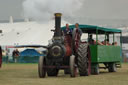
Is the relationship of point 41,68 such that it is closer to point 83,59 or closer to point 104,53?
point 83,59

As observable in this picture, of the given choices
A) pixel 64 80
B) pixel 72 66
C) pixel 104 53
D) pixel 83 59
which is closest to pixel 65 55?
pixel 72 66

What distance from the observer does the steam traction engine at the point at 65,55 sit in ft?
50.2

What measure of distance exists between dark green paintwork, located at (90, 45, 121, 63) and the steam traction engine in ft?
4.07

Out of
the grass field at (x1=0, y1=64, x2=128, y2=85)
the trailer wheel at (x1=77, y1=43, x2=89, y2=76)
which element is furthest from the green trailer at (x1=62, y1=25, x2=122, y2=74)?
the grass field at (x1=0, y1=64, x2=128, y2=85)

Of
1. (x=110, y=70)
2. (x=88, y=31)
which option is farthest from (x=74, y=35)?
(x=110, y=70)

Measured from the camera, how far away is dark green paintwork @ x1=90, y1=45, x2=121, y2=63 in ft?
59.1

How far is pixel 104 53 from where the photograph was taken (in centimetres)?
1912

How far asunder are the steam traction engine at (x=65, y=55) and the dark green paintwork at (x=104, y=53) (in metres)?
1.24

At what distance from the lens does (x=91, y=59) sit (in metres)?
18.1

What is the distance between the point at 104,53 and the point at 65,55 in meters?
4.02

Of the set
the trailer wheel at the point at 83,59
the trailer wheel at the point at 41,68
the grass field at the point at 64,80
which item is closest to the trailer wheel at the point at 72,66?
the grass field at the point at 64,80

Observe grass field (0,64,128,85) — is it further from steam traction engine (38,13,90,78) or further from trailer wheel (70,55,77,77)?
steam traction engine (38,13,90,78)

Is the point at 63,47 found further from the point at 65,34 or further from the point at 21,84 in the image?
the point at 21,84

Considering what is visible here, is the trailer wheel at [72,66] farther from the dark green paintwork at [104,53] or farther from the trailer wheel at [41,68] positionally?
the dark green paintwork at [104,53]
